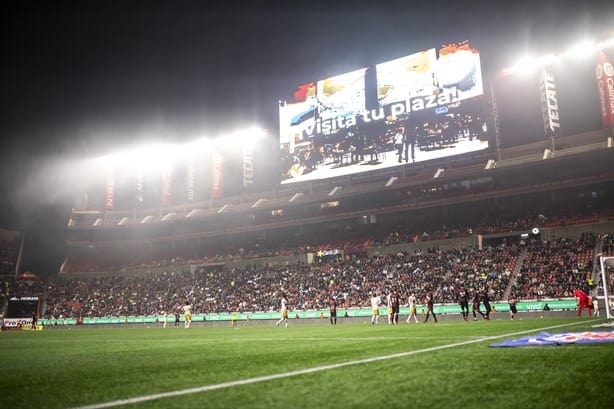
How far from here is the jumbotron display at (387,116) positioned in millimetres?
42969

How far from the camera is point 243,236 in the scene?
62531 mm

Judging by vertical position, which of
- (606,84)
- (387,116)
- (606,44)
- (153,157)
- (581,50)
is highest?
(581,50)

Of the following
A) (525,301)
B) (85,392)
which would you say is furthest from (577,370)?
(525,301)

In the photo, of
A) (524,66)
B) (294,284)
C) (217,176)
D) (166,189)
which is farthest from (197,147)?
(524,66)

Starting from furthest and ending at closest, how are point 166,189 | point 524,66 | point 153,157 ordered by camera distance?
1. point 153,157
2. point 166,189
3. point 524,66

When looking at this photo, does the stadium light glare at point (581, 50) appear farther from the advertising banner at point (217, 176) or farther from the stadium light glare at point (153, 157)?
the stadium light glare at point (153, 157)

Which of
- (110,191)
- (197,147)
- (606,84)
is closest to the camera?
(606,84)

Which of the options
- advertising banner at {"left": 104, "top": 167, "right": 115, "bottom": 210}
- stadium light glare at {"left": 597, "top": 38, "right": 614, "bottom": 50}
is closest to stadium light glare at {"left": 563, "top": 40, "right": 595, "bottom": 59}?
stadium light glare at {"left": 597, "top": 38, "right": 614, "bottom": 50}

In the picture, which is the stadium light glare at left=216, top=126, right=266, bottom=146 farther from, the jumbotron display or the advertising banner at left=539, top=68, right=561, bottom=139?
the advertising banner at left=539, top=68, right=561, bottom=139

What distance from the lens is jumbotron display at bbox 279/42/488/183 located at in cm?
4297

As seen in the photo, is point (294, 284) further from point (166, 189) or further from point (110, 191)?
point (110, 191)

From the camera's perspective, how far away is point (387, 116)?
47000 millimetres

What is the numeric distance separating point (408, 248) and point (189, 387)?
4153 centimetres

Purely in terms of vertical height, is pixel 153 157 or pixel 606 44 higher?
pixel 606 44
